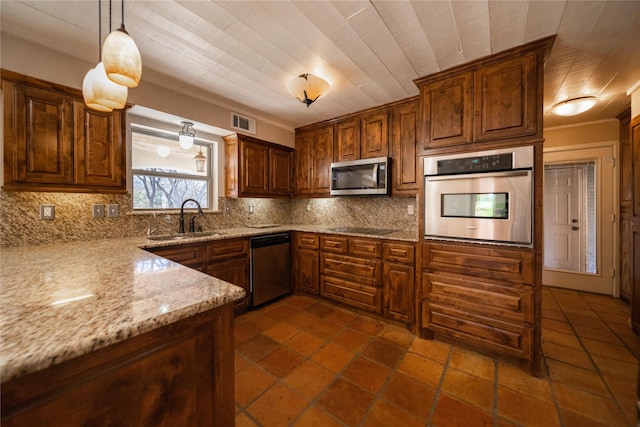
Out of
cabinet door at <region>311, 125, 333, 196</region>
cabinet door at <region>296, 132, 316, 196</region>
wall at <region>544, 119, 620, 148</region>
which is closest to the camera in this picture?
wall at <region>544, 119, 620, 148</region>

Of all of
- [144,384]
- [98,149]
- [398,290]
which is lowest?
[398,290]

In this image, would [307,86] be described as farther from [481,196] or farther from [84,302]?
[84,302]

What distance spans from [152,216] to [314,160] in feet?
7.22

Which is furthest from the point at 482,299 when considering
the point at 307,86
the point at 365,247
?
the point at 307,86

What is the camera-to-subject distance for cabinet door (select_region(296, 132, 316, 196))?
371cm

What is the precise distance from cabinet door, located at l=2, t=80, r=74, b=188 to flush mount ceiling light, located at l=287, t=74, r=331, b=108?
179 cm

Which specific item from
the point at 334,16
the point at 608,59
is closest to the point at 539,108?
the point at 608,59

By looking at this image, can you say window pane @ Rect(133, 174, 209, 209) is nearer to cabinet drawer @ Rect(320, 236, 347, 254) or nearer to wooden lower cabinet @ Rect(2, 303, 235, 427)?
cabinet drawer @ Rect(320, 236, 347, 254)

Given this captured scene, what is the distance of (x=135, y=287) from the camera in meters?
0.98

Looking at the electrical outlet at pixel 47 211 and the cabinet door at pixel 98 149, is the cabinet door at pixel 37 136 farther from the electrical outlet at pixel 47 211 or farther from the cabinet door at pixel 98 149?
the electrical outlet at pixel 47 211

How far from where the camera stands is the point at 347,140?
3.31 metres

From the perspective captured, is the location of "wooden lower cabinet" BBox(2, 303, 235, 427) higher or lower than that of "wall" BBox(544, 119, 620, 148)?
lower

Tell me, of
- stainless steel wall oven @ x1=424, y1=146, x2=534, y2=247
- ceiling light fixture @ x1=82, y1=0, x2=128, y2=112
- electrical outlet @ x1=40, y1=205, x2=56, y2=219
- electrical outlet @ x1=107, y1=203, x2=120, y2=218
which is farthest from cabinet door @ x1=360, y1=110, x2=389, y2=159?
electrical outlet @ x1=40, y1=205, x2=56, y2=219

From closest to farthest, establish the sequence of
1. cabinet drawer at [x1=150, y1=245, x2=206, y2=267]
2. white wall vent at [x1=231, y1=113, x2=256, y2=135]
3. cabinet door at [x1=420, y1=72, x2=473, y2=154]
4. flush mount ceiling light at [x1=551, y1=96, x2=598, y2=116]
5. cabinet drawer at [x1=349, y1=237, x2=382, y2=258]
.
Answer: cabinet door at [x1=420, y1=72, x2=473, y2=154] < cabinet drawer at [x1=150, y1=245, x2=206, y2=267] < flush mount ceiling light at [x1=551, y1=96, x2=598, y2=116] < cabinet drawer at [x1=349, y1=237, x2=382, y2=258] < white wall vent at [x1=231, y1=113, x2=256, y2=135]
